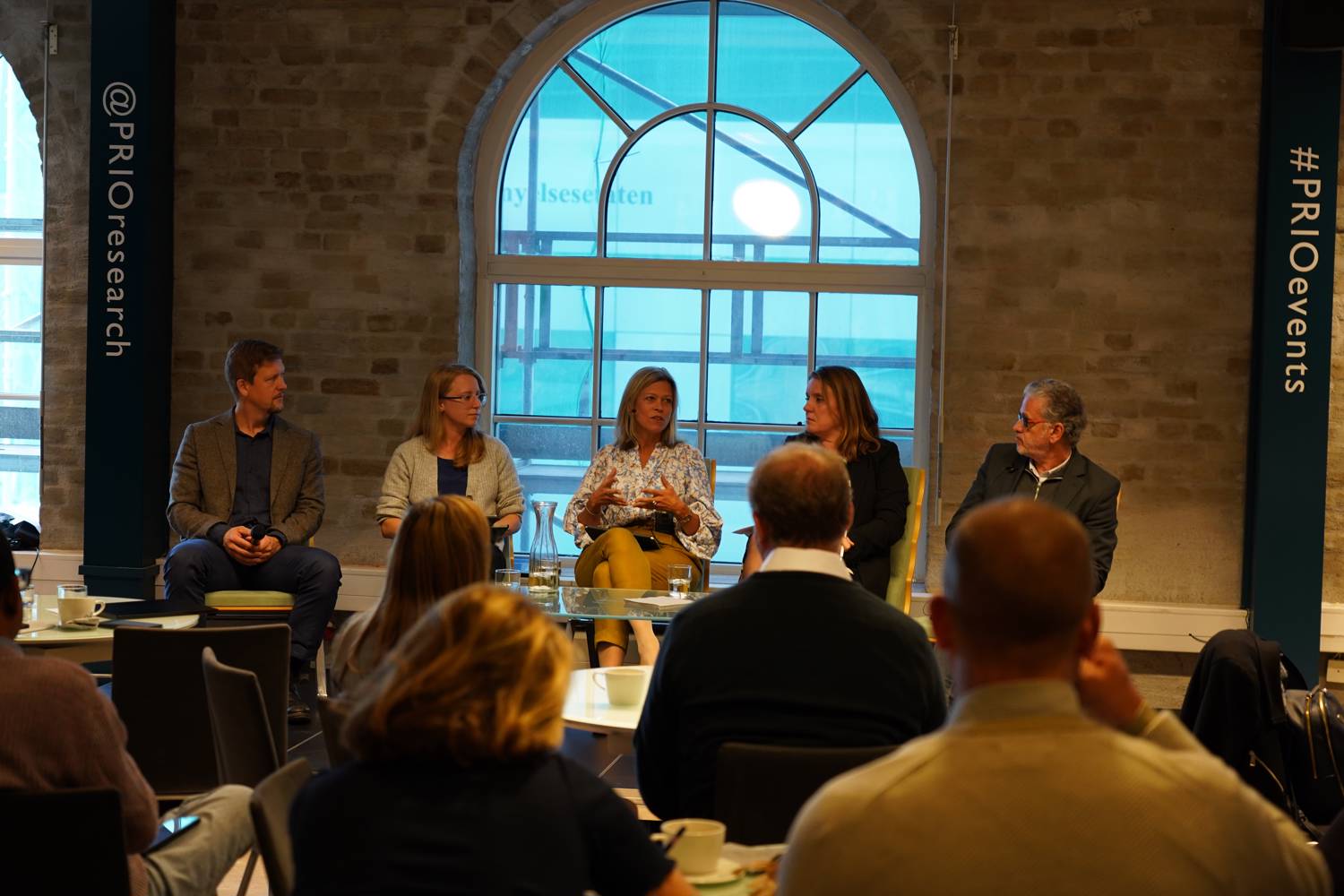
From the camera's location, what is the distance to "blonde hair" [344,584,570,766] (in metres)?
1.62

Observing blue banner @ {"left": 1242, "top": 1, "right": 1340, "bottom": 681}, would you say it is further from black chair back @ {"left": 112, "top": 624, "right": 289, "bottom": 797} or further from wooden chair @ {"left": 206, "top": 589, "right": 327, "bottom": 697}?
black chair back @ {"left": 112, "top": 624, "right": 289, "bottom": 797}

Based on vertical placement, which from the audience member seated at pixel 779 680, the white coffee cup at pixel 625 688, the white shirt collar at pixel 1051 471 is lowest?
the white coffee cup at pixel 625 688

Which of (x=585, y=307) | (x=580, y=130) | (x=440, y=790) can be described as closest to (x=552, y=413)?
(x=585, y=307)

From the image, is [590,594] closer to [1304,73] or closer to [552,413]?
[552,413]

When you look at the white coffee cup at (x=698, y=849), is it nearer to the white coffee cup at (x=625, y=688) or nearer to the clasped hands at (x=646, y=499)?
the white coffee cup at (x=625, y=688)

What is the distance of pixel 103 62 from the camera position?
6.53 meters

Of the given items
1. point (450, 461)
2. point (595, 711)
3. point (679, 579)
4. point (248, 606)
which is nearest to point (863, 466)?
point (679, 579)

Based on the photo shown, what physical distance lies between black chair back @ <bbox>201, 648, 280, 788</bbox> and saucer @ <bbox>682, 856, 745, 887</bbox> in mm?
1177

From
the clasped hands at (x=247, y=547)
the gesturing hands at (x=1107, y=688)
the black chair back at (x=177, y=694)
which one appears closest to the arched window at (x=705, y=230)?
the clasped hands at (x=247, y=547)

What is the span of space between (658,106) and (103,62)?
2.65 metres

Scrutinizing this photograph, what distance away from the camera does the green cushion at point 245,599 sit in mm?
5605

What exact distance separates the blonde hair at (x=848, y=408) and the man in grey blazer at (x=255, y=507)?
7.19ft

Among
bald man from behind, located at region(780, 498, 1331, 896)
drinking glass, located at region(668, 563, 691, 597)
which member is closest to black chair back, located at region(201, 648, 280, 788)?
bald man from behind, located at region(780, 498, 1331, 896)

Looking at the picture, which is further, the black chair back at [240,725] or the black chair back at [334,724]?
the black chair back at [240,725]
